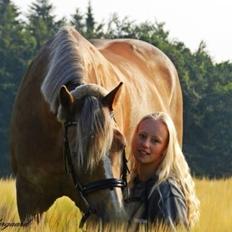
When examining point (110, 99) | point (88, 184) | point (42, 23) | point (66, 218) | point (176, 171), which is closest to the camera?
point (176, 171)

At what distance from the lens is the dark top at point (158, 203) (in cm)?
368

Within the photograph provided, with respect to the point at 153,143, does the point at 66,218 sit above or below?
below

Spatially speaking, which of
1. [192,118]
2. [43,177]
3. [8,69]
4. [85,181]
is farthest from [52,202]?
[8,69]

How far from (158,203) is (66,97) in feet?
3.37

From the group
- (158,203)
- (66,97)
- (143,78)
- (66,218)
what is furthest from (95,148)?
(143,78)

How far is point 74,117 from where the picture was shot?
445 cm

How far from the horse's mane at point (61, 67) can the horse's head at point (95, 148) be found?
43 centimetres

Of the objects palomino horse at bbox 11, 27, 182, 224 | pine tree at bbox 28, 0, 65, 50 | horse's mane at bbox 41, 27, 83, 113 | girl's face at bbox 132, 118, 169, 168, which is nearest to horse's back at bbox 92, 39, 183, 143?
palomino horse at bbox 11, 27, 182, 224

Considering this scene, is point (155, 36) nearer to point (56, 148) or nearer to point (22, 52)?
point (22, 52)

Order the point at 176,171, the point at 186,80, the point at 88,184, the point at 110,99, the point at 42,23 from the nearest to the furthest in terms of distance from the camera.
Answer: the point at 176,171, the point at 88,184, the point at 110,99, the point at 186,80, the point at 42,23

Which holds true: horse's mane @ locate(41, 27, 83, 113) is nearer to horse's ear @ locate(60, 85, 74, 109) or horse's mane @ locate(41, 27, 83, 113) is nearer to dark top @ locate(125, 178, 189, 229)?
horse's ear @ locate(60, 85, 74, 109)

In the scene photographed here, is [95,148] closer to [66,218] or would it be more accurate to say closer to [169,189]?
[169,189]

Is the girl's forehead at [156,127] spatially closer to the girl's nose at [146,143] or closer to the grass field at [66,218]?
the girl's nose at [146,143]

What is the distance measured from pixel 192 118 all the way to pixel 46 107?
35.8m
